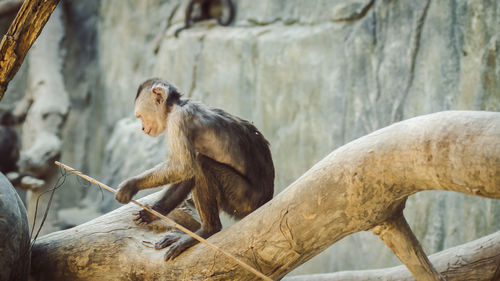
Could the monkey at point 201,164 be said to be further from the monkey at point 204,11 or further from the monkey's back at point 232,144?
the monkey at point 204,11

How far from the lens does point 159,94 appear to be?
13.7ft

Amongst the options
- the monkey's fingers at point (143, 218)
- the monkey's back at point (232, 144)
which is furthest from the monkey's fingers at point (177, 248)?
the monkey's back at point (232, 144)

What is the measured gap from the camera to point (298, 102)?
7012 millimetres

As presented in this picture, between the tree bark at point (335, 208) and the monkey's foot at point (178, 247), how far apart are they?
48mm

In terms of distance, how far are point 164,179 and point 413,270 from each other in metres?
1.87

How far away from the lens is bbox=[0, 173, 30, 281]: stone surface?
352 centimetres

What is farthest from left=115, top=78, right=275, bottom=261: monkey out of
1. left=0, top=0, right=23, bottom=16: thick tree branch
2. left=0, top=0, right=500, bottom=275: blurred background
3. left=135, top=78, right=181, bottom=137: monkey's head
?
left=0, top=0, right=23, bottom=16: thick tree branch

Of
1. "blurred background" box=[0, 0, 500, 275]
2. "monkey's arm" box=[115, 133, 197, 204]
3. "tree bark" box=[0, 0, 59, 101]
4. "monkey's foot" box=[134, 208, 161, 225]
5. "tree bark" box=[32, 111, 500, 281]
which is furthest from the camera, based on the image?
"blurred background" box=[0, 0, 500, 275]

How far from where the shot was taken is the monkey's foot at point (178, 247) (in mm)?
3536

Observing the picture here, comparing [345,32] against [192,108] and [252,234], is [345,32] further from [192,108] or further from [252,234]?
[252,234]

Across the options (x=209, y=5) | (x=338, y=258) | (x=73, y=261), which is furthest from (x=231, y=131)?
(x=209, y=5)

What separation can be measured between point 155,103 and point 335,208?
6.33 feet

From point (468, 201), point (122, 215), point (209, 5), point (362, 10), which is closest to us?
point (122, 215)

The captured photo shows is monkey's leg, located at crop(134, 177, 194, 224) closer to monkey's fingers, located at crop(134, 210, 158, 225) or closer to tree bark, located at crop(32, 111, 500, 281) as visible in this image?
monkey's fingers, located at crop(134, 210, 158, 225)
